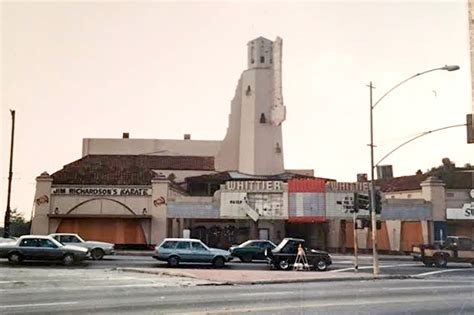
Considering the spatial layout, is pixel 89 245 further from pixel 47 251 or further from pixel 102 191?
pixel 102 191

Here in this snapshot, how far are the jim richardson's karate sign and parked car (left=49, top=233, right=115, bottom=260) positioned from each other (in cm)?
829

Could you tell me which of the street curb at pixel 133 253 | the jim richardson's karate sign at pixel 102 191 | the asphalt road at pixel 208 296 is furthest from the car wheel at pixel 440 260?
the jim richardson's karate sign at pixel 102 191

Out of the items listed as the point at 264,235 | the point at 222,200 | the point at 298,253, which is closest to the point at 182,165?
the point at 222,200

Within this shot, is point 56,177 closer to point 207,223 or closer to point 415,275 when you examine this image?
point 207,223

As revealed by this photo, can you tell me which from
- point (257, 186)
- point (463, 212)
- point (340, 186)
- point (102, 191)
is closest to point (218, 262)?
point (257, 186)

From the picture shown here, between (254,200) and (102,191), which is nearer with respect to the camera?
(102,191)

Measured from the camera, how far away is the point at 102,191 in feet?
111

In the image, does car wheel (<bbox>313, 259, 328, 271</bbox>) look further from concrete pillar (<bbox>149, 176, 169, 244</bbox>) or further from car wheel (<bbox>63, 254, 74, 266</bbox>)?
concrete pillar (<bbox>149, 176, 169, 244</bbox>)

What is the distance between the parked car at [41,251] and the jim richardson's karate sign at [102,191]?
11.8 metres

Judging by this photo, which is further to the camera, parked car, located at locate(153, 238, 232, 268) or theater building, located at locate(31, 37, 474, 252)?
theater building, located at locate(31, 37, 474, 252)

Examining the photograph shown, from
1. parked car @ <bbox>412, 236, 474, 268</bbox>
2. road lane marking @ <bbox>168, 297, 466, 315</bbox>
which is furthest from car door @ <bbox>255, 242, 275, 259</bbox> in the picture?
road lane marking @ <bbox>168, 297, 466, 315</bbox>

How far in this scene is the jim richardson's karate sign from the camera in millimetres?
33531

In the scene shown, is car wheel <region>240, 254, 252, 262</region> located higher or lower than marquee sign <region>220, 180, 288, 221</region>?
lower

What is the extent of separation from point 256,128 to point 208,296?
25543 mm
